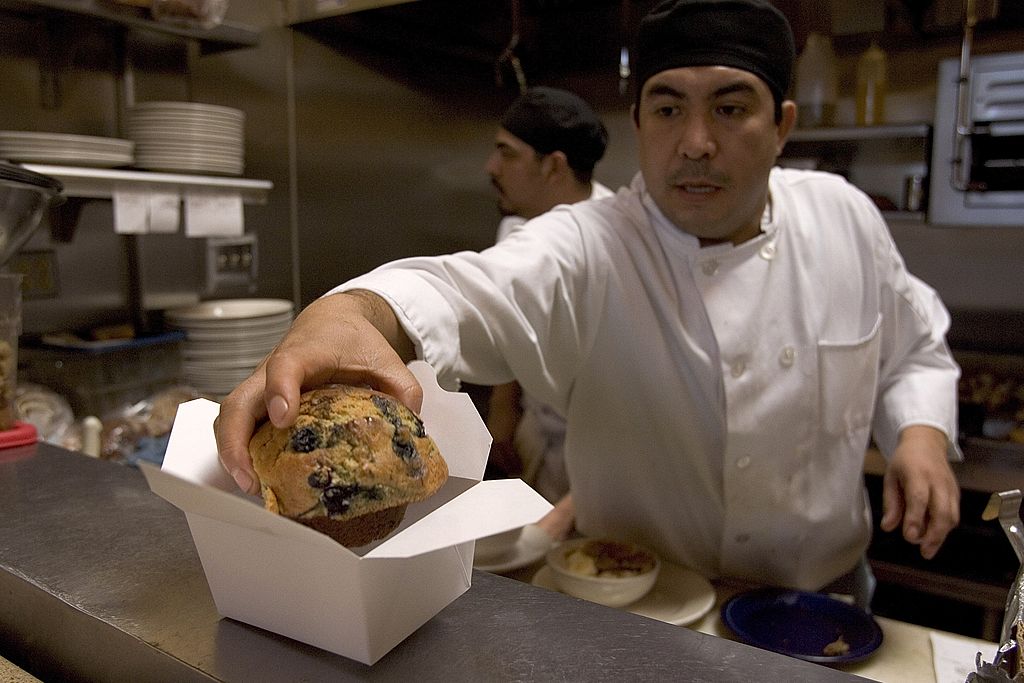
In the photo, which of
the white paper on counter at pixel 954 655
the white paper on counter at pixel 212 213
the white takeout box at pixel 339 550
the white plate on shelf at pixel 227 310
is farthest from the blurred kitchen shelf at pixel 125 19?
the white paper on counter at pixel 954 655

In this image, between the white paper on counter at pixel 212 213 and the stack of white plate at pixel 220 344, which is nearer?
the white paper on counter at pixel 212 213

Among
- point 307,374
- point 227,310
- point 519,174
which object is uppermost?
point 519,174

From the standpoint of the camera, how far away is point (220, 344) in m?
2.49

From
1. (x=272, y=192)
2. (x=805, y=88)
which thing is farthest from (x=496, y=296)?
(x=805, y=88)

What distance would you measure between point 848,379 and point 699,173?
0.57 metres

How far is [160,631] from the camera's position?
0.64 metres

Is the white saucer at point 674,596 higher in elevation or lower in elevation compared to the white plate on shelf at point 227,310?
lower

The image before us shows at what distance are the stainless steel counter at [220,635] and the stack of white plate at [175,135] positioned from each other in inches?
63.6

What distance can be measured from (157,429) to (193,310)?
0.51 m

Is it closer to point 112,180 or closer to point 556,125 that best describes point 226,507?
point 112,180

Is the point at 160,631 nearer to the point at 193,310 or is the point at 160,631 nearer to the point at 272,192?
the point at 193,310

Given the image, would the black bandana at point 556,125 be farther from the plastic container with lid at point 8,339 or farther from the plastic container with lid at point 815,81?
the plastic container with lid at point 8,339

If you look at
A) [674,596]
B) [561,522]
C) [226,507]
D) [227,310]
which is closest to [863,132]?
[561,522]

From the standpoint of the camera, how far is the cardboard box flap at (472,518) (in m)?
0.55
